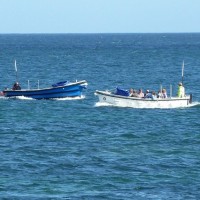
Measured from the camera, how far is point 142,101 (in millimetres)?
65938

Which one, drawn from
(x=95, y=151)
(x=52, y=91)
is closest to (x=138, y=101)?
(x=52, y=91)

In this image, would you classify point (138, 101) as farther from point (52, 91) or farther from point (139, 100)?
point (52, 91)

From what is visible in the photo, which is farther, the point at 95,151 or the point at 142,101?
the point at 142,101

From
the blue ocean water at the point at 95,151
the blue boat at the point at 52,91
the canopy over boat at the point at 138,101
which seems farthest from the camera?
the blue boat at the point at 52,91

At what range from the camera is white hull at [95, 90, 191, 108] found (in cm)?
6575

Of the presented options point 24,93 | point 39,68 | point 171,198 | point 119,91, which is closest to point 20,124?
point 119,91

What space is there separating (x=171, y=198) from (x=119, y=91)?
30649 mm

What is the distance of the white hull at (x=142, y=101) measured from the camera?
6575 cm

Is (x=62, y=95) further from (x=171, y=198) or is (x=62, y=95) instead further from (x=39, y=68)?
(x=39, y=68)

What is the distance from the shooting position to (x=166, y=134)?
177 ft

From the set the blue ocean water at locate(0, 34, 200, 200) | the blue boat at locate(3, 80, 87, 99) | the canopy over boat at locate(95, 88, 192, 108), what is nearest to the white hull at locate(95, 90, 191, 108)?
the canopy over boat at locate(95, 88, 192, 108)

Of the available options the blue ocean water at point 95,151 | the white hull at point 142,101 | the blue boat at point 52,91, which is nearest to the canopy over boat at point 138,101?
the white hull at point 142,101

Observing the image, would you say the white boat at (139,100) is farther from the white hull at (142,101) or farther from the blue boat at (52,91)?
the blue boat at (52,91)

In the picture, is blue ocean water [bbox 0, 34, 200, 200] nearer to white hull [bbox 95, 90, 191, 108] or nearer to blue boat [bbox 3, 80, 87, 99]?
white hull [bbox 95, 90, 191, 108]
